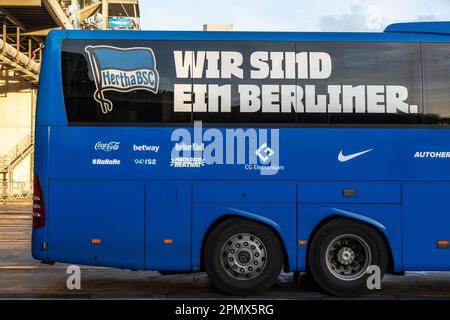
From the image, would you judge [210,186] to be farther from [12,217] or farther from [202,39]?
[12,217]

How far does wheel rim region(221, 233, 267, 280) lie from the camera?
25.1 feet

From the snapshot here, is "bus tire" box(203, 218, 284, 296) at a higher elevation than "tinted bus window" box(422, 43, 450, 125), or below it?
below

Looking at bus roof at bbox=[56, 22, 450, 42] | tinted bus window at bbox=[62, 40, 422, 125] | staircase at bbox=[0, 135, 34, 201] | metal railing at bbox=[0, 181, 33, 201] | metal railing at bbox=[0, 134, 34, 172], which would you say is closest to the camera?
tinted bus window at bbox=[62, 40, 422, 125]

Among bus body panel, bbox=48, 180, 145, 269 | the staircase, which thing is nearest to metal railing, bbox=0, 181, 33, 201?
the staircase

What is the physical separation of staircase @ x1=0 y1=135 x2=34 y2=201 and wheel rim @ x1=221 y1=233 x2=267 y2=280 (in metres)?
27.2

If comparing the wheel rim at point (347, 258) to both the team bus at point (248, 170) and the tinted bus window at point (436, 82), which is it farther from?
the tinted bus window at point (436, 82)

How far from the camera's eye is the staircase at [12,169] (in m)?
32.3

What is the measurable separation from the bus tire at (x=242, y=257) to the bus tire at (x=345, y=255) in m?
0.56

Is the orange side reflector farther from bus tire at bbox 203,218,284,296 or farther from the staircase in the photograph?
the staircase

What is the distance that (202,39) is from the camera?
7801mm

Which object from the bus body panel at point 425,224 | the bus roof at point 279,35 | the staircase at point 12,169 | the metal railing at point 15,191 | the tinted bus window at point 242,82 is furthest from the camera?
the staircase at point 12,169

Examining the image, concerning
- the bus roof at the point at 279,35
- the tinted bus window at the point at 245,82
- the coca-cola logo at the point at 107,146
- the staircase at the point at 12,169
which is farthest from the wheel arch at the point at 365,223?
the staircase at the point at 12,169

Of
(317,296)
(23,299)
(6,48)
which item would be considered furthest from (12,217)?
(317,296)

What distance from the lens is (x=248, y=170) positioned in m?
7.58
